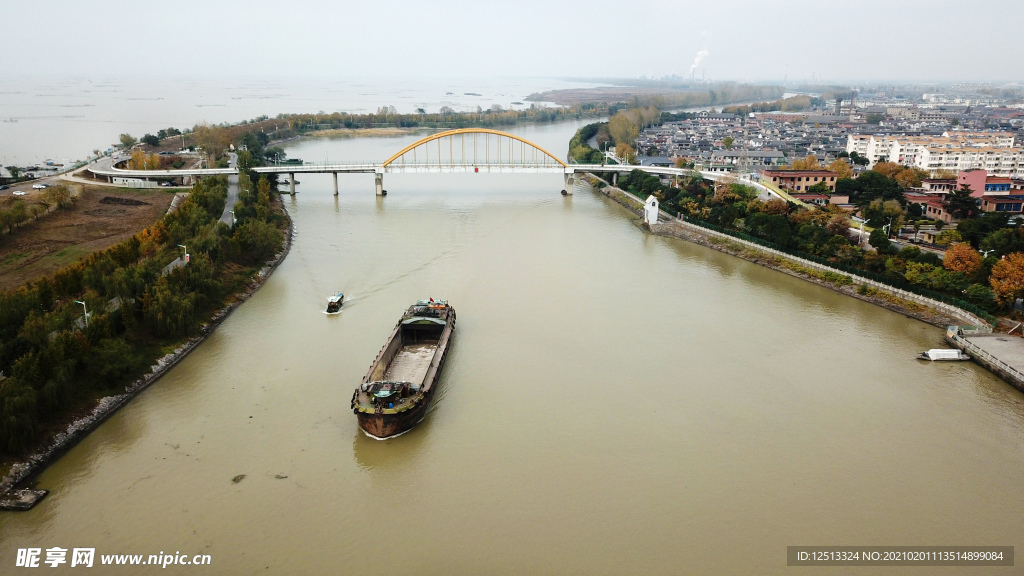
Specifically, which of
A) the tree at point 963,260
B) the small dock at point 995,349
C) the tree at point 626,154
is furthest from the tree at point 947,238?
the tree at point 626,154

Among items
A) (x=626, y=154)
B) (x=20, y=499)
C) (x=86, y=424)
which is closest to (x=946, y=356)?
(x=86, y=424)

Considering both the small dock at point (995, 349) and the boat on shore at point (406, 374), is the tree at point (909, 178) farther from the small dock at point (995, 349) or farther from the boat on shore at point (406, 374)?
the boat on shore at point (406, 374)

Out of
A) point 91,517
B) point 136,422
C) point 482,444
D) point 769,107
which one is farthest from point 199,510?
point 769,107

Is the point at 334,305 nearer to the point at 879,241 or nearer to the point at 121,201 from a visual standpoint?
the point at 879,241

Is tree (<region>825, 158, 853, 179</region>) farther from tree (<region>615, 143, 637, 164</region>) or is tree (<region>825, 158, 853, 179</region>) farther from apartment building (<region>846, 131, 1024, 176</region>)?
tree (<region>615, 143, 637, 164</region>)

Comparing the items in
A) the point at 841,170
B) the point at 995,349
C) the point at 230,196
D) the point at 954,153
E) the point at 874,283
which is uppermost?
the point at 954,153

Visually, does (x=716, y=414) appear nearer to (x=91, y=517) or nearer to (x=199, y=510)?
(x=199, y=510)
